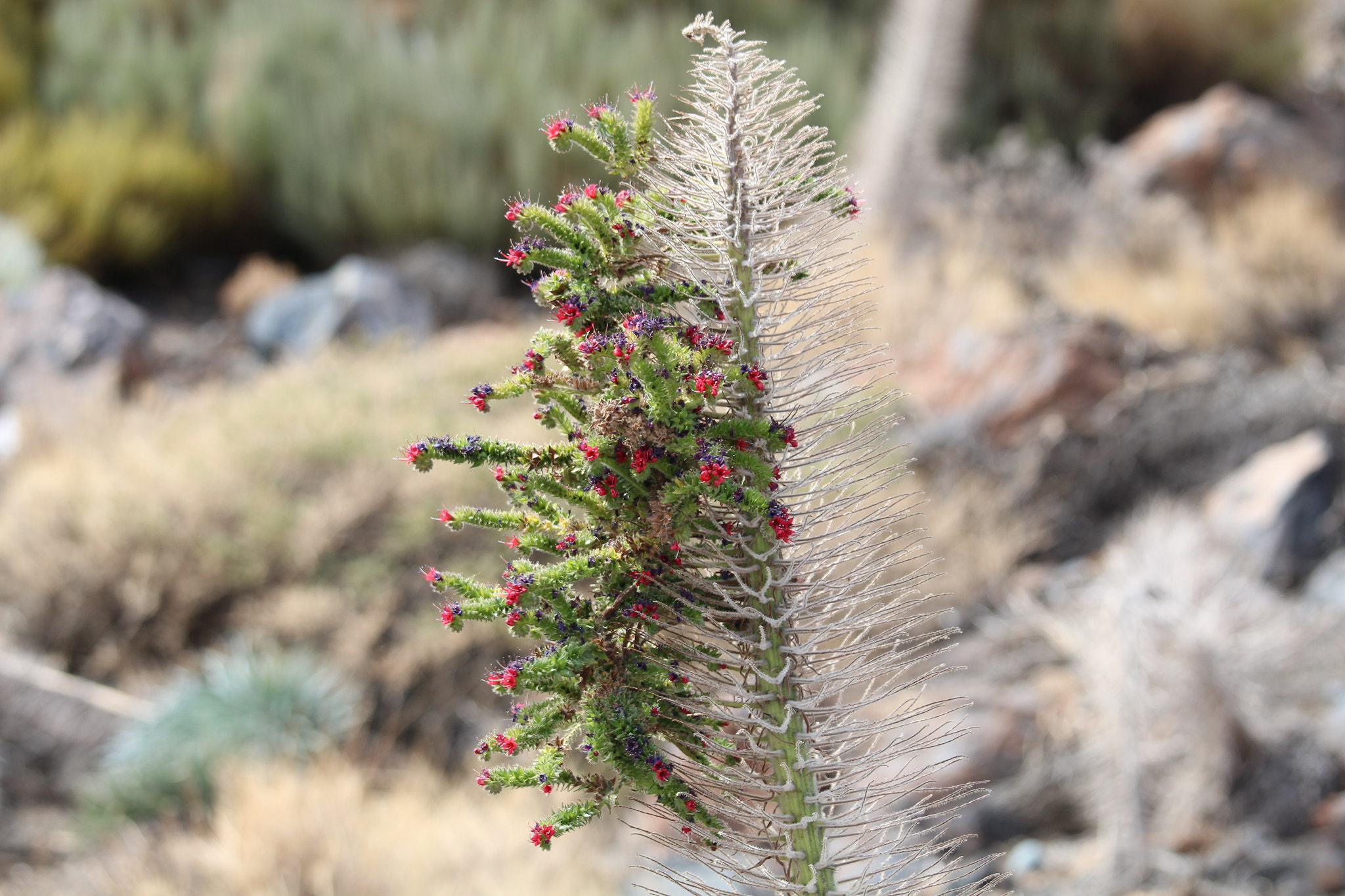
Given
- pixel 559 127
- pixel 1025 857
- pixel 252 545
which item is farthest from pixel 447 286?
pixel 559 127

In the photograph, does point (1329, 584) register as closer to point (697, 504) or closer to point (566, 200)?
point (697, 504)

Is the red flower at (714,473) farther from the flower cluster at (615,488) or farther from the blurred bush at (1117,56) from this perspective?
the blurred bush at (1117,56)

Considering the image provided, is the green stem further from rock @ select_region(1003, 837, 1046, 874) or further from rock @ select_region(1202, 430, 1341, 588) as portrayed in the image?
rock @ select_region(1202, 430, 1341, 588)

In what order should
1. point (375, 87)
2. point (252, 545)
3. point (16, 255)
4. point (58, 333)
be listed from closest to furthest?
A: point (252, 545) → point (58, 333) → point (16, 255) → point (375, 87)

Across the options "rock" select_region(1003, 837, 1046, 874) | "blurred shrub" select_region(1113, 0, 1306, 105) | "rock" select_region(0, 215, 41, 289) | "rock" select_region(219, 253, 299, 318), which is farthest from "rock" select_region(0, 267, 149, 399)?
"blurred shrub" select_region(1113, 0, 1306, 105)

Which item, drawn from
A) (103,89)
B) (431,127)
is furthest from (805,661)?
(103,89)
